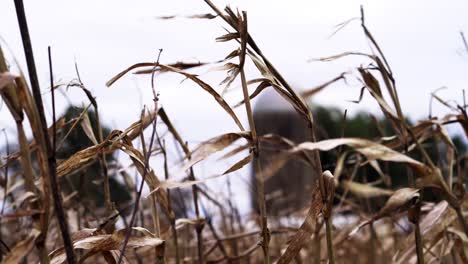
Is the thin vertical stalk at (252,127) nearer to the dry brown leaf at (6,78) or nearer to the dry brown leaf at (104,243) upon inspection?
the dry brown leaf at (104,243)

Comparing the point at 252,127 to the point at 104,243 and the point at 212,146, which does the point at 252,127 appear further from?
the point at 104,243

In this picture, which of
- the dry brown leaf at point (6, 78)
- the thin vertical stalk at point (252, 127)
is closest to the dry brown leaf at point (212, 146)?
the thin vertical stalk at point (252, 127)

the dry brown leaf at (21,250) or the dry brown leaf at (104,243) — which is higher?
the dry brown leaf at (21,250)

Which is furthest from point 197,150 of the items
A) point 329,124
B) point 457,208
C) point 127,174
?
point 329,124

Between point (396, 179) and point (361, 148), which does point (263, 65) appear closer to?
point (361, 148)

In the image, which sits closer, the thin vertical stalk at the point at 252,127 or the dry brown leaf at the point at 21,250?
the dry brown leaf at the point at 21,250

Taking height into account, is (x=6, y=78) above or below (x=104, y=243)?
above

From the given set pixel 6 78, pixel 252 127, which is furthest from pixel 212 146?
pixel 6 78

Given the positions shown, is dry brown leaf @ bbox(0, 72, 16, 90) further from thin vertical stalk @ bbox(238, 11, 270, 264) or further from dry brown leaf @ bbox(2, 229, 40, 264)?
thin vertical stalk @ bbox(238, 11, 270, 264)

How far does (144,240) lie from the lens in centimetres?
69

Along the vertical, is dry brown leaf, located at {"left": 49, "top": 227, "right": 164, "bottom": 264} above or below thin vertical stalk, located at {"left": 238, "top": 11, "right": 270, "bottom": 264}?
below

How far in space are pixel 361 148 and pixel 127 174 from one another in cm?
69

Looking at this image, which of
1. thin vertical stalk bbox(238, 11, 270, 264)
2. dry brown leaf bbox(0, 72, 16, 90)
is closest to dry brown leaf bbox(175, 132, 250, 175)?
thin vertical stalk bbox(238, 11, 270, 264)

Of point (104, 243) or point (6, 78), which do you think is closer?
point (6, 78)
